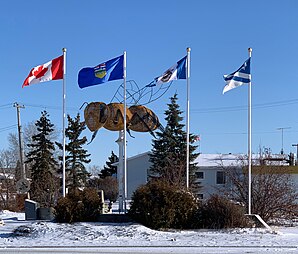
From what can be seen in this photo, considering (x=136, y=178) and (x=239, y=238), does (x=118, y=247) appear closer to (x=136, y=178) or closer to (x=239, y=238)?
(x=239, y=238)

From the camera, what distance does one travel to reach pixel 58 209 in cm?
2142

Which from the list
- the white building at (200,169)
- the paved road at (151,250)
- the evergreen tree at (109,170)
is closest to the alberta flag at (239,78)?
the paved road at (151,250)

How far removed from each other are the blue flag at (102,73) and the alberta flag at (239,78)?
4.51 m

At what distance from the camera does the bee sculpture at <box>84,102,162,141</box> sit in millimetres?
25375

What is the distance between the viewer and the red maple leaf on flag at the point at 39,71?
930 inches

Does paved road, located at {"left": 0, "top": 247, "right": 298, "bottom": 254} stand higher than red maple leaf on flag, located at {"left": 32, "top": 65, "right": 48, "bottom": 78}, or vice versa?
red maple leaf on flag, located at {"left": 32, "top": 65, "right": 48, "bottom": 78}

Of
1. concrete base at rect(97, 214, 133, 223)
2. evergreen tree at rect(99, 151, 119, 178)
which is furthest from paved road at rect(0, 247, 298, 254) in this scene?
evergreen tree at rect(99, 151, 119, 178)

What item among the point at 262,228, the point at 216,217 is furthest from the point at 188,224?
the point at 262,228

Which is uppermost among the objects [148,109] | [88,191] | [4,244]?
[148,109]

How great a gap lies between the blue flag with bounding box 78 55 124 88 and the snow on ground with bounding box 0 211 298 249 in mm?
6338

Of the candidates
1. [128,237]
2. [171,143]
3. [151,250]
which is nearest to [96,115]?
[128,237]

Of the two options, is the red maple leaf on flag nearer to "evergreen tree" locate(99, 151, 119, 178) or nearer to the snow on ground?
the snow on ground

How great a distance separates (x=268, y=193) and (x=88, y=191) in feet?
33.1

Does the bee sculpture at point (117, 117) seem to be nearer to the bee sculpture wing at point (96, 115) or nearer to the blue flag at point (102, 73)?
the bee sculpture wing at point (96, 115)
